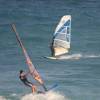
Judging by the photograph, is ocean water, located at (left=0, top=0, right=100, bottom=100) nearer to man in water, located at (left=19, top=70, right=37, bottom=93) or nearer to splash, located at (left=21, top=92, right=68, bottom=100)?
splash, located at (left=21, top=92, right=68, bottom=100)

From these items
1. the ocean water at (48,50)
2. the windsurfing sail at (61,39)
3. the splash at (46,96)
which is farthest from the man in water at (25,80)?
the windsurfing sail at (61,39)

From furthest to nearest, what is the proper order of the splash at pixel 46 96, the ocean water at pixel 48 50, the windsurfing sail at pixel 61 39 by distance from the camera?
the windsurfing sail at pixel 61 39 < the ocean water at pixel 48 50 < the splash at pixel 46 96

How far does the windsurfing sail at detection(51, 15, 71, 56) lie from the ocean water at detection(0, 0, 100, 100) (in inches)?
26.8

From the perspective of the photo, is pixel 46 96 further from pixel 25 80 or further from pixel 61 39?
pixel 61 39

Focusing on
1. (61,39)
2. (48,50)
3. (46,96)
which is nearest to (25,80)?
(46,96)

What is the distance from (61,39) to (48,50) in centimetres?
199

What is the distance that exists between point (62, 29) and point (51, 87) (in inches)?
526

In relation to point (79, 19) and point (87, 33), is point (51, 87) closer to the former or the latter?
point (87, 33)

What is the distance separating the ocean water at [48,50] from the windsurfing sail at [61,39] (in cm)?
68

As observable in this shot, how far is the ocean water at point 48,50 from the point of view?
108 feet

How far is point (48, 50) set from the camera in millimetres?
46281

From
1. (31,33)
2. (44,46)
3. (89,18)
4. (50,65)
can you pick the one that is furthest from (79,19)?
(50,65)

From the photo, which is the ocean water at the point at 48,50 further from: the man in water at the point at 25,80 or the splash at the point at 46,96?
the man in water at the point at 25,80

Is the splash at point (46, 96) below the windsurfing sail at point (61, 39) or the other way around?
below
